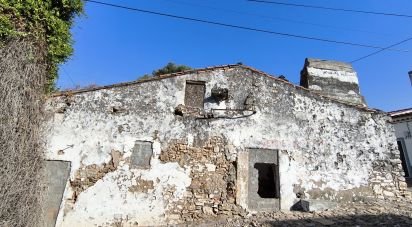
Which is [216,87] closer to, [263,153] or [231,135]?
[231,135]

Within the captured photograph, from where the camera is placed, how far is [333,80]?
13977 millimetres

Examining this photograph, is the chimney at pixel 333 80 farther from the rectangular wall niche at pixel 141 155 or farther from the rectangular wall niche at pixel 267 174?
the rectangular wall niche at pixel 141 155

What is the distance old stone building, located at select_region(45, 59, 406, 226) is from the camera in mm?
8867

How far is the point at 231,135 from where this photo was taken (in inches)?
391

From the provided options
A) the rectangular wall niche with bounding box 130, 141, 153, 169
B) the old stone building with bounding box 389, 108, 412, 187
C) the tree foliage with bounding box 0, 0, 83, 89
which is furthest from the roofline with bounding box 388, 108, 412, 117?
the tree foliage with bounding box 0, 0, 83, 89

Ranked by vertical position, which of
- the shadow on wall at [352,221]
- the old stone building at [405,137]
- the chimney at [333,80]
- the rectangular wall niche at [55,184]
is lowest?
the shadow on wall at [352,221]

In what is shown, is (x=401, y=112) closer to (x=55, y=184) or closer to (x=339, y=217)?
(x=339, y=217)

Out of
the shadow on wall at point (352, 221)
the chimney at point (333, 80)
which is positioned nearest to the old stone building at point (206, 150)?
the shadow on wall at point (352, 221)

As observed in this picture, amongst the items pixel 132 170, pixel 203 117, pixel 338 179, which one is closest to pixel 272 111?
pixel 203 117

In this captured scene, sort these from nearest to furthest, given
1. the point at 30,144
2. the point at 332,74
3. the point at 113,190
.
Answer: the point at 30,144 < the point at 113,190 < the point at 332,74

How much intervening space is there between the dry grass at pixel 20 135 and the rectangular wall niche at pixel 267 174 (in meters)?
5.59

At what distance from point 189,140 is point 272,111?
287cm

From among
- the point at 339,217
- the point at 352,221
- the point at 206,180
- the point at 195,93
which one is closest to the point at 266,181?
the point at 206,180

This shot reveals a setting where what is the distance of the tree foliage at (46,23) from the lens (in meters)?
6.83
